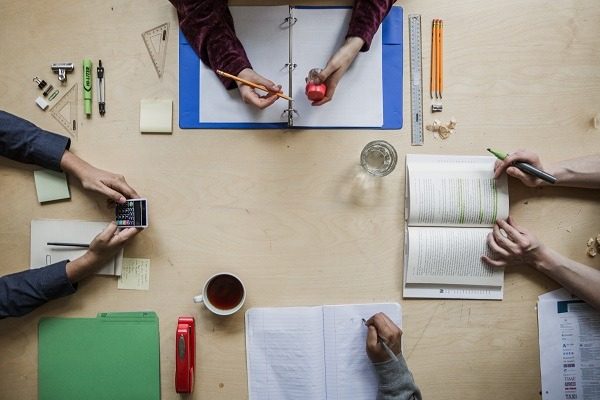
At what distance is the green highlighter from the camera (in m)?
1.21

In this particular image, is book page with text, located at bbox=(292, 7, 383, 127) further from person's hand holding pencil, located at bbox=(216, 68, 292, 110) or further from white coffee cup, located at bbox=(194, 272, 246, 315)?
white coffee cup, located at bbox=(194, 272, 246, 315)

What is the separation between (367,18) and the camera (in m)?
1.16

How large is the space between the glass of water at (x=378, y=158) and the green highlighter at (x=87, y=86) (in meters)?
0.72

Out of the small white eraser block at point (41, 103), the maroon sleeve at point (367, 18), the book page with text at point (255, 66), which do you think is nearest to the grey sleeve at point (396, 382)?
the book page with text at point (255, 66)

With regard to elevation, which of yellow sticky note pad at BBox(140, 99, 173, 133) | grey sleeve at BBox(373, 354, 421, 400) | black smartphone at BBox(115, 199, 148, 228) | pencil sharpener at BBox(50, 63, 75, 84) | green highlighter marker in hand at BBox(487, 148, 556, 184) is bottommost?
grey sleeve at BBox(373, 354, 421, 400)

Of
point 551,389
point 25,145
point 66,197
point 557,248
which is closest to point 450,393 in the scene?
point 551,389

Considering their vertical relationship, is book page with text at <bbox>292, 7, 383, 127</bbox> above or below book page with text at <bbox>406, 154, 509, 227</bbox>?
above

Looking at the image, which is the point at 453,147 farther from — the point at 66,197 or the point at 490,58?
the point at 66,197

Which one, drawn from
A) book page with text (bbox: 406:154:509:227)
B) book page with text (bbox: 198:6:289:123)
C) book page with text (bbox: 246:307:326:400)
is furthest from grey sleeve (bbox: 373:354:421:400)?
book page with text (bbox: 198:6:289:123)

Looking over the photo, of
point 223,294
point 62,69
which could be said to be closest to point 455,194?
point 223,294

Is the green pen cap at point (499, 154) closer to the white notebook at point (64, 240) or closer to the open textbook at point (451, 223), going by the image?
the open textbook at point (451, 223)

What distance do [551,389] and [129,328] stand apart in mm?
1112

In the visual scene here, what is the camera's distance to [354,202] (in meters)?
1.23

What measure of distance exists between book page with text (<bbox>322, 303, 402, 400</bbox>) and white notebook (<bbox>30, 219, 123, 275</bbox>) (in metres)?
0.57
